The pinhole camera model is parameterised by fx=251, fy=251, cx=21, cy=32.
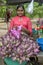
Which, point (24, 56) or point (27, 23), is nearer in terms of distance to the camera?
point (24, 56)

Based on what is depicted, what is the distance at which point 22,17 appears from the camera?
3.83 meters

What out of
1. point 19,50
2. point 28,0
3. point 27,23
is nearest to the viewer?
point 19,50

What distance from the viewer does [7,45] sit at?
114 inches

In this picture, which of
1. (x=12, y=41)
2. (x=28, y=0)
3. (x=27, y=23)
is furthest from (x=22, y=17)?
(x=28, y=0)

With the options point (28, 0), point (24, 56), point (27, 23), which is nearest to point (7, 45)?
point (24, 56)

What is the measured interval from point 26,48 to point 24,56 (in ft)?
0.31

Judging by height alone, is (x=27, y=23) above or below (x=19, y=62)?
above

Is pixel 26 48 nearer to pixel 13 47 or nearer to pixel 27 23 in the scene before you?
pixel 13 47

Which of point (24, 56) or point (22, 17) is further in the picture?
point (22, 17)

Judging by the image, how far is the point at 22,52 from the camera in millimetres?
2857

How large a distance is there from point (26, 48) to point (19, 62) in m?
0.18

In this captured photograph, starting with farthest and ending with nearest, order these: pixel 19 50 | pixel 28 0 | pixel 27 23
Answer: pixel 28 0 < pixel 27 23 < pixel 19 50

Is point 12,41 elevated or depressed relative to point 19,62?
elevated

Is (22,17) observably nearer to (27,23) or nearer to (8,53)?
(27,23)
